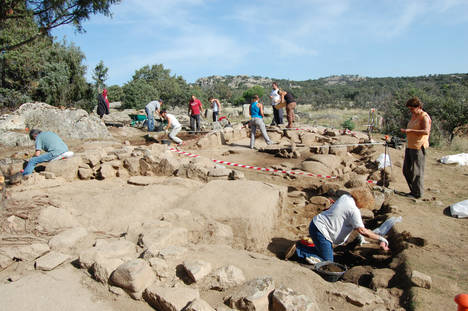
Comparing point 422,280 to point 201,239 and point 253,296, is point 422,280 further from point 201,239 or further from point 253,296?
point 201,239

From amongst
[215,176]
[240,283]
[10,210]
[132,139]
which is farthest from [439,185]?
[132,139]

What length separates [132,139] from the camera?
12516 millimetres

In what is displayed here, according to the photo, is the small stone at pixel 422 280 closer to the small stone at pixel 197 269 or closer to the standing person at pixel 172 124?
the small stone at pixel 197 269

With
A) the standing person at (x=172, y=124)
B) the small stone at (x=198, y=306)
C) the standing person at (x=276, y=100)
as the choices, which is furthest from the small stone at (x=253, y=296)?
the standing person at (x=276, y=100)

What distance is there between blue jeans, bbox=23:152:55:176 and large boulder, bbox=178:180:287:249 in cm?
313

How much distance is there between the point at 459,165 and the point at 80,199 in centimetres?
872

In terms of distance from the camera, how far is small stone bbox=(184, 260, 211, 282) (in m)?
3.08

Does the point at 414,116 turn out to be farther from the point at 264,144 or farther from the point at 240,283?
the point at 264,144

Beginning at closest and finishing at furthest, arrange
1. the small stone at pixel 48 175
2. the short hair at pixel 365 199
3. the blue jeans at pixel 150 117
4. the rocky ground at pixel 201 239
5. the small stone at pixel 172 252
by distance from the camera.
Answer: the rocky ground at pixel 201 239
the small stone at pixel 172 252
the short hair at pixel 365 199
the small stone at pixel 48 175
the blue jeans at pixel 150 117

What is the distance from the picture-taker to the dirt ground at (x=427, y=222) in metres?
3.09

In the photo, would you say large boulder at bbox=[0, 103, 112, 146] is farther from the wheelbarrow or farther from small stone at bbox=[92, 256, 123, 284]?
small stone at bbox=[92, 256, 123, 284]

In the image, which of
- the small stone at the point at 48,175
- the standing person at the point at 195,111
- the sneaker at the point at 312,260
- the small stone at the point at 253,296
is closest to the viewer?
the small stone at the point at 253,296

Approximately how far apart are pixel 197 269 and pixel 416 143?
452 cm

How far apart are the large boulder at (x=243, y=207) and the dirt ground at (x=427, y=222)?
0.29m
